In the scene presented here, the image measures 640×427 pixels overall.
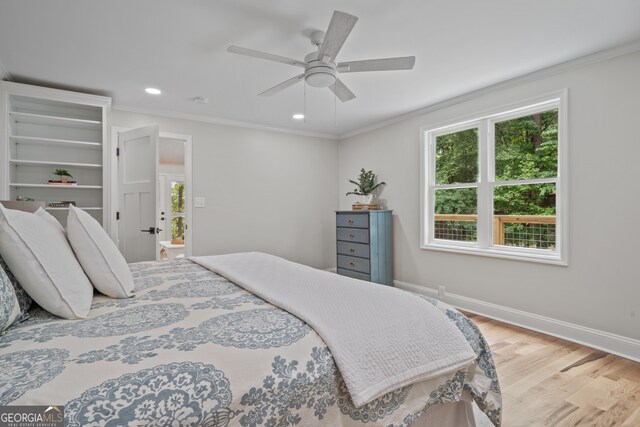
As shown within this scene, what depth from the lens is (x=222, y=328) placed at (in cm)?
107

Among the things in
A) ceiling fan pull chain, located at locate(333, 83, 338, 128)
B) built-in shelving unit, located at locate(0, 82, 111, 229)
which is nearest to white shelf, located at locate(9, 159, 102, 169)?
built-in shelving unit, located at locate(0, 82, 111, 229)

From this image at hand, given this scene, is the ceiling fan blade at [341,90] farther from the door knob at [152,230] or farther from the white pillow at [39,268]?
the door knob at [152,230]

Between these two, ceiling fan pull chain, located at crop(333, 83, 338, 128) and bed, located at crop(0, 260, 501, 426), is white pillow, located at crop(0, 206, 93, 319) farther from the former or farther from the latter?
ceiling fan pull chain, located at crop(333, 83, 338, 128)

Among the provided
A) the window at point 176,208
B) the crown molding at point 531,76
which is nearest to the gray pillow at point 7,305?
the crown molding at point 531,76

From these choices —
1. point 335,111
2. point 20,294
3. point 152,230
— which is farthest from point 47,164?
point 335,111

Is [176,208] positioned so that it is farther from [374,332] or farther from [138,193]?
[374,332]

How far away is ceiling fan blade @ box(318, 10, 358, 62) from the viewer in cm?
A: 165

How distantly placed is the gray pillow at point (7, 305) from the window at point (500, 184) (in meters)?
3.54

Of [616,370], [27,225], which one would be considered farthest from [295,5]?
[616,370]

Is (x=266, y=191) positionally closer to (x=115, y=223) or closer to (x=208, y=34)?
(x=115, y=223)

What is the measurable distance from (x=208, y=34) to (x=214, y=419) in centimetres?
239

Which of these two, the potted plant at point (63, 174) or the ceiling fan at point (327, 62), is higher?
the ceiling fan at point (327, 62)

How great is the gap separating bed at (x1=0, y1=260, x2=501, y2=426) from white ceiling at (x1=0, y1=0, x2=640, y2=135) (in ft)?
5.93

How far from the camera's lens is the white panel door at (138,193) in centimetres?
339
